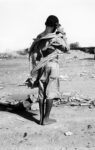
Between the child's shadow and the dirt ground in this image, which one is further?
the child's shadow

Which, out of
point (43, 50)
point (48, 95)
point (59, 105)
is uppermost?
point (43, 50)

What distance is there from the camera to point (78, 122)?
5.41 meters

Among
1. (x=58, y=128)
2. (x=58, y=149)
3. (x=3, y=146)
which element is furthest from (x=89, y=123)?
(x=3, y=146)

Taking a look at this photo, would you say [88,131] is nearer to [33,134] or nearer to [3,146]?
[33,134]

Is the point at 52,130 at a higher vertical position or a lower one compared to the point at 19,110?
higher

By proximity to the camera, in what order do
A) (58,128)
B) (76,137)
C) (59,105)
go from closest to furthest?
1. (76,137)
2. (58,128)
3. (59,105)

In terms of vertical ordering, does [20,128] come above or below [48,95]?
below

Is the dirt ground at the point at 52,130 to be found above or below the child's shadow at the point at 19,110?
above

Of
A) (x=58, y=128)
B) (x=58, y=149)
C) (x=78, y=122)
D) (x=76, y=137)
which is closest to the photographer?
(x=58, y=149)

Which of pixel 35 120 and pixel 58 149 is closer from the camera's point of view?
pixel 58 149

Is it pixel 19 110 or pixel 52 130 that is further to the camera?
pixel 19 110

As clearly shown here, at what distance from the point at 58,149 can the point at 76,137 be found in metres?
0.54

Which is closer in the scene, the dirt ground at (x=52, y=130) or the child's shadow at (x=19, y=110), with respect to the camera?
the dirt ground at (x=52, y=130)

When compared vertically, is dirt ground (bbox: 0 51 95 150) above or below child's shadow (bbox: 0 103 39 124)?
above
